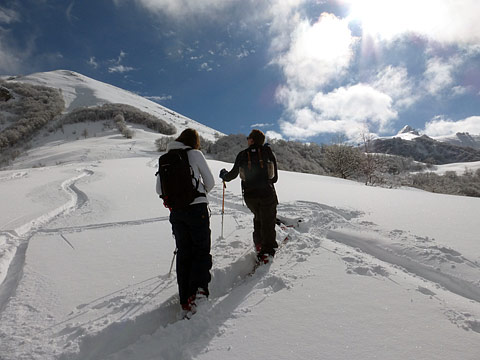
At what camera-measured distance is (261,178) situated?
3.99 metres

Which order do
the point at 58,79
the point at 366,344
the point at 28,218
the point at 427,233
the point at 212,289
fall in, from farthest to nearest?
the point at 58,79 → the point at 28,218 → the point at 427,233 → the point at 212,289 → the point at 366,344

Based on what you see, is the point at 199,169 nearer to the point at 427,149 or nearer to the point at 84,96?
the point at 84,96

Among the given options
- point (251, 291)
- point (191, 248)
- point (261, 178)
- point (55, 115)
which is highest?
point (55, 115)

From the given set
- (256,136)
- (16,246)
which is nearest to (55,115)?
(16,246)

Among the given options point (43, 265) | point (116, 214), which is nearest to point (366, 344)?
point (43, 265)

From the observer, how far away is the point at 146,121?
2298 inches

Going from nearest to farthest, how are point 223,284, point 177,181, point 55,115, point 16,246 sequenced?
point 177,181
point 223,284
point 16,246
point 55,115

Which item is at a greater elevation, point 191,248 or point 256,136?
point 256,136

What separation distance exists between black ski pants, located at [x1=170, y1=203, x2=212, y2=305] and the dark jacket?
1231 mm

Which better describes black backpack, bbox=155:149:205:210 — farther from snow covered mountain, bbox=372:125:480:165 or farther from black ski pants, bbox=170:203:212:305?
snow covered mountain, bbox=372:125:480:165

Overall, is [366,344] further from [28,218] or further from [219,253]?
[28,218]

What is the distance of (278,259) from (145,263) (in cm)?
205

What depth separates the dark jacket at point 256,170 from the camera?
3.99m

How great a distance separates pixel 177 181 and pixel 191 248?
32.9 inches
